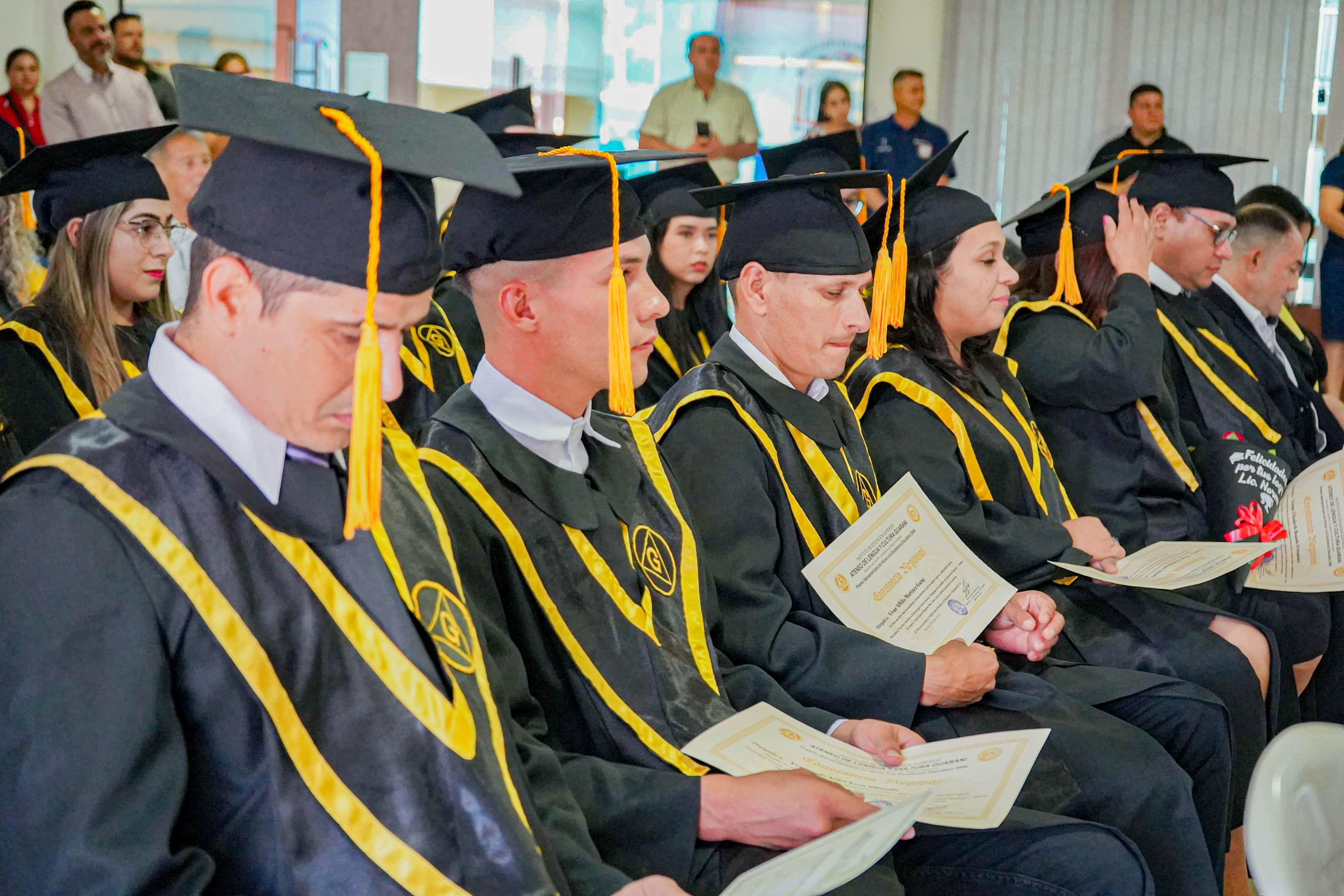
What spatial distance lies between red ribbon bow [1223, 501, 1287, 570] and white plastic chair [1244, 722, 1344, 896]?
82.1 inches

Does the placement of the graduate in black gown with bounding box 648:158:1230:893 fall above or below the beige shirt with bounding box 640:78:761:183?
below

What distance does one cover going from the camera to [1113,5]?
11305 millimetres

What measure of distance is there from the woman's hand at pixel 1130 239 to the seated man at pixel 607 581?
207 cm

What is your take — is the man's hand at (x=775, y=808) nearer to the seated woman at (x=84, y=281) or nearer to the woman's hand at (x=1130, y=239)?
the seated woman at (x=84, y=281)

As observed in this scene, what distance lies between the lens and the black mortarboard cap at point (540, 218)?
2.12 m

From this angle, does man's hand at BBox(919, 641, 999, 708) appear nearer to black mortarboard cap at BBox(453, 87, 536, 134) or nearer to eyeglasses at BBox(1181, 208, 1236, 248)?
eyeglasses at BBox(1181, 208, 1236, 248)

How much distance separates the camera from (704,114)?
10094 millimetres

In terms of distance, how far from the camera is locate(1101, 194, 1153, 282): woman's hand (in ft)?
12.6

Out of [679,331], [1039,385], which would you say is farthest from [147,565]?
[679,331]

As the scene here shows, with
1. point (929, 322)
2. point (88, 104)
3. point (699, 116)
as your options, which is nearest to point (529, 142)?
point (929, 322)

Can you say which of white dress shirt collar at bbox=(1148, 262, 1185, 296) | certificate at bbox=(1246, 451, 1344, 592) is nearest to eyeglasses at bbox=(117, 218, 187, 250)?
certificate at bbox=(1246, 451, 1344, 592)

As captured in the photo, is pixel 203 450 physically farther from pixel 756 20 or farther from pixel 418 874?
pixel 756 20

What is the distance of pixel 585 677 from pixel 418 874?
1.78ft

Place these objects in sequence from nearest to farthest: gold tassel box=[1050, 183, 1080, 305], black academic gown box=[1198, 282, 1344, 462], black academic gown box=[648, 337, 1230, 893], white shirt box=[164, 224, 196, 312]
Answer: black academic gown box=[648, 337, 1230, 893] → gold tassel box=[1050, 183, 1080, 305] → black academic gown box=[1198, 282, 1344, 462] → white shirt box=[164, 224, 196, 312]
